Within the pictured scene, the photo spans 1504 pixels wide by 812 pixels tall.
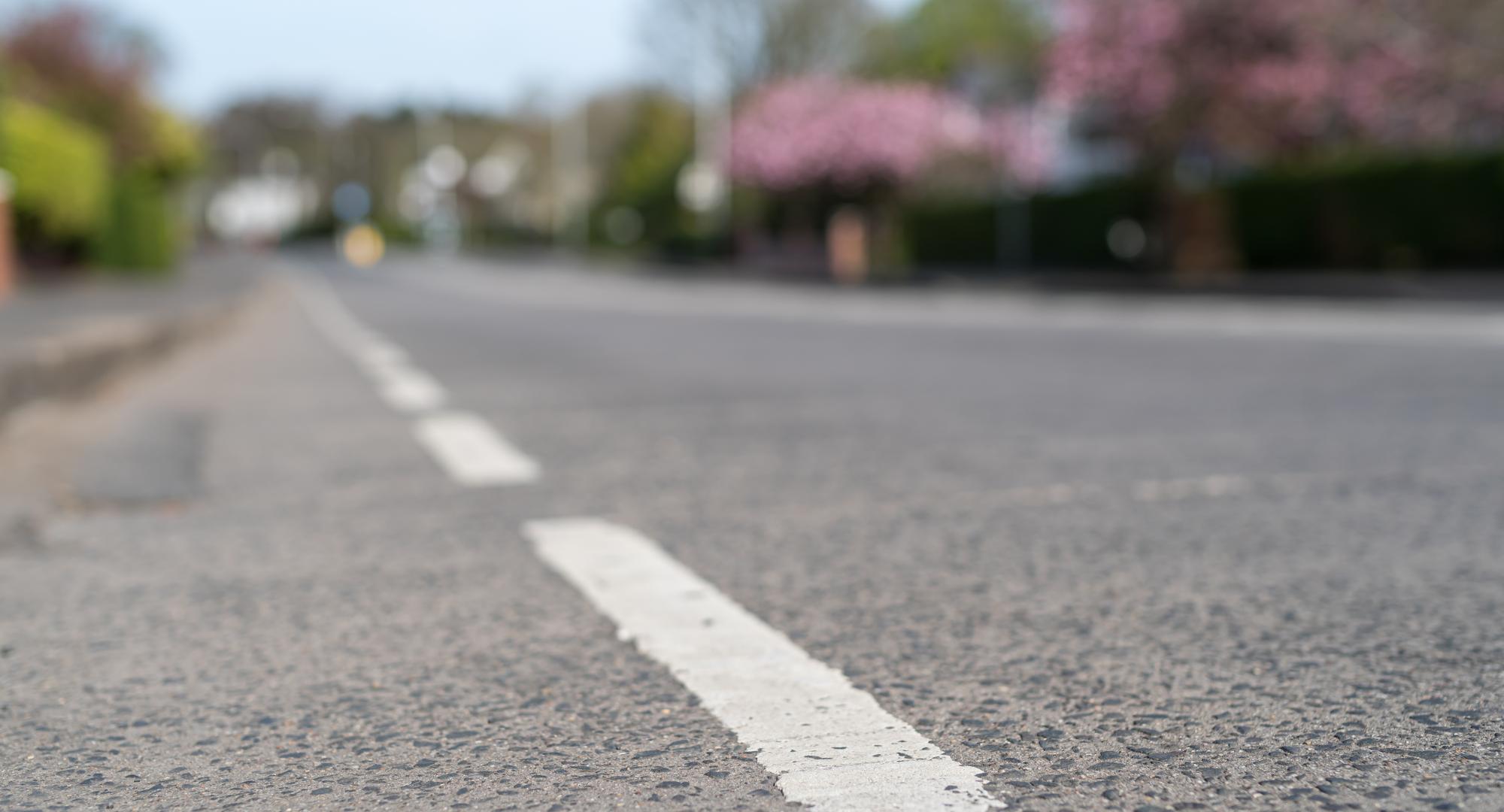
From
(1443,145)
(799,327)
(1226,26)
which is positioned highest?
(1226,26)

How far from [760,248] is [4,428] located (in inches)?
1744

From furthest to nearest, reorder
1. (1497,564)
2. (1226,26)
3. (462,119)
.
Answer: (462,119), (1226,26), (1497,564)

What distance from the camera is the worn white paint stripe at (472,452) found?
5406 millimetres

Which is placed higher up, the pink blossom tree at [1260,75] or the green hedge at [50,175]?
the pink blossom tree at [1260,75]

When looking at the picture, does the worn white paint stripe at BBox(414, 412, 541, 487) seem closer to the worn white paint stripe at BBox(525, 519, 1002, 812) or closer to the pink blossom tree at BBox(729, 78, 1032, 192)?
the worn white paint stripe at BBox(525, 519, 1002, 812)

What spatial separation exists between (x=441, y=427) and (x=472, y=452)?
911 millimetres

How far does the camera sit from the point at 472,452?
610cm

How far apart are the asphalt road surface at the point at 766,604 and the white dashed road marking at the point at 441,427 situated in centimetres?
4

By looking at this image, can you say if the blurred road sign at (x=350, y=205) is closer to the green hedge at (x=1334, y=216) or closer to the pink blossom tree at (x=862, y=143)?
the pink blossom tree at (x=862, y=143)

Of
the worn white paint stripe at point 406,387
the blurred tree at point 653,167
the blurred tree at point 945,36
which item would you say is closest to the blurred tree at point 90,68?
the worn white paint stripe at point 406,387

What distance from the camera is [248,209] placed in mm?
97062

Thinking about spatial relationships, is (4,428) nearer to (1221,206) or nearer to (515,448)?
(515,448)

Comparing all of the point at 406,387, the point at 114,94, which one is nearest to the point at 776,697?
the point at 406,387

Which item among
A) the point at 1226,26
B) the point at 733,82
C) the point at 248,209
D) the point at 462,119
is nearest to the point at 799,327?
the point at 1226,26
